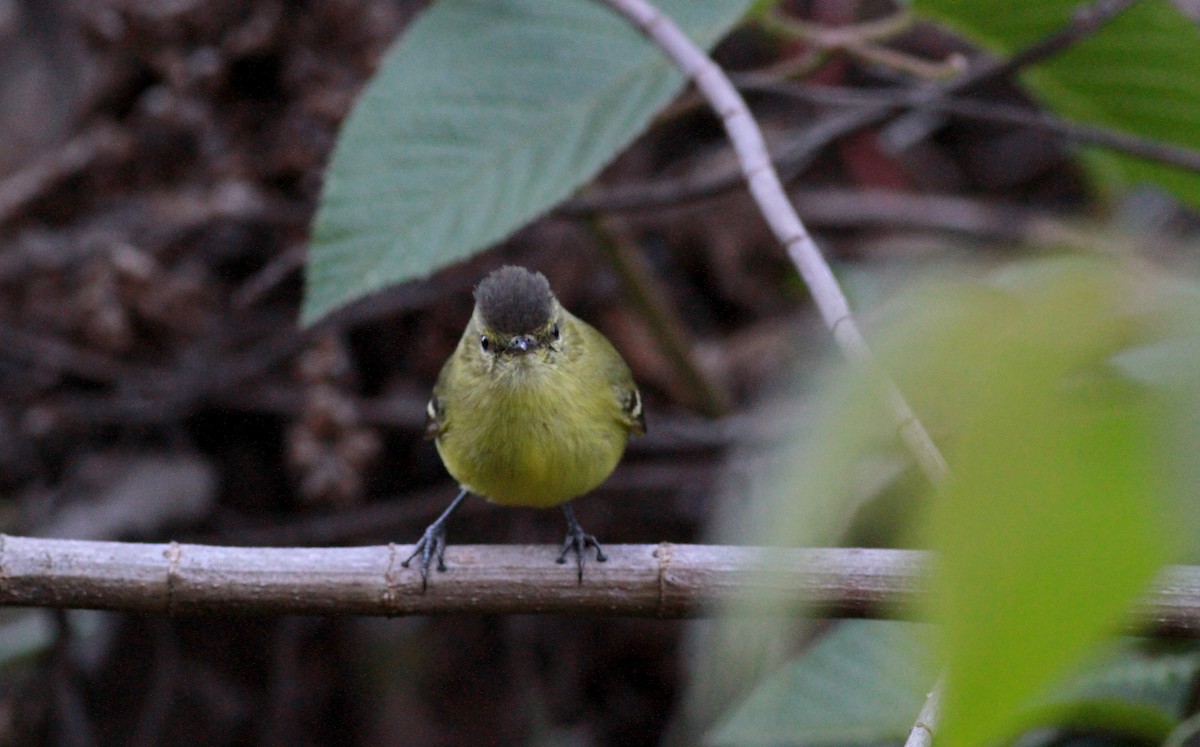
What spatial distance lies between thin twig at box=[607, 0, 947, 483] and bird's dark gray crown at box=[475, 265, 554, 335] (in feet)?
2.03

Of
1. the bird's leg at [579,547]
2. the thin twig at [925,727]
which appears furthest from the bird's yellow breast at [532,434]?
the thin twig at [925,727]

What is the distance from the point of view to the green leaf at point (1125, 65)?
11.2 feet

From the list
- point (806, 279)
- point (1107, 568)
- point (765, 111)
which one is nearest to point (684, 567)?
point (806, 279)

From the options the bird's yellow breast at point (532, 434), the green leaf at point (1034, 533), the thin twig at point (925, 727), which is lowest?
the green leaf at point (1034, 533)

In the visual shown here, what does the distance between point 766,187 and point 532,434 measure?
0.81 meters

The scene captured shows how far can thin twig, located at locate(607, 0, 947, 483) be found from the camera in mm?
1447

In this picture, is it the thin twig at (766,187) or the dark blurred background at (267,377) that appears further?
the dark blurred background at (267,377)

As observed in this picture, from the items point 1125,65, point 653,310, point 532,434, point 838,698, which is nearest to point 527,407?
point 532,434

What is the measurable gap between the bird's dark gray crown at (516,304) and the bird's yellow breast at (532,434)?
0.08 metres

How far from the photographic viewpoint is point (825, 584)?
6.23 ft

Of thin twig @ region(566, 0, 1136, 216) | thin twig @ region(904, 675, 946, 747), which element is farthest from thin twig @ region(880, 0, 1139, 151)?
thin twig @ region(904, 675, 946, 747)

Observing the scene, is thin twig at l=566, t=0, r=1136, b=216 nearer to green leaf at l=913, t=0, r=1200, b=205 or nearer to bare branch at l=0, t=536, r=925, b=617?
green leaf at l=913, t=0, r=1200, b=205

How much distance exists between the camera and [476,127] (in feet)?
10.5

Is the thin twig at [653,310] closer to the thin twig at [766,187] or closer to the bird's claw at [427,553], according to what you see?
the thin twig at [766,187]
